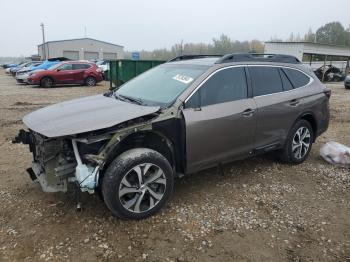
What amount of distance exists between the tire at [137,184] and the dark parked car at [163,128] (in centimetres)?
1

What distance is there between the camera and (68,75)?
63.9ft

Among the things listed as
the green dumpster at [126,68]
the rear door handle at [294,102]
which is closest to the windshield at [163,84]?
the rear door handle at [294,102]

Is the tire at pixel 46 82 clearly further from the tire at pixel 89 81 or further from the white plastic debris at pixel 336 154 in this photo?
the white plastic debris at pixel 336 154

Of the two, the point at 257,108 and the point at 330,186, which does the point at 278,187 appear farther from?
the point at 257,108

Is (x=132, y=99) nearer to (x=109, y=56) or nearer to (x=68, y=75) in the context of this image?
Result: (x=68, y=75)

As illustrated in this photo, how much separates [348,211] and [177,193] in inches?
80.5

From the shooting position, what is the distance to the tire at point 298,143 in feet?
17.6

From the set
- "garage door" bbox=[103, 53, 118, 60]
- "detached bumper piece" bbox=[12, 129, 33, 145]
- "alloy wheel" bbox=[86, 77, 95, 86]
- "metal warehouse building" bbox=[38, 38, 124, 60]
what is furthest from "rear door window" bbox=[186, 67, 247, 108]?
"garage door" bbox=[103, 53, 118, 60]

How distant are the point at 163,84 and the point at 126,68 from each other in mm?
12143

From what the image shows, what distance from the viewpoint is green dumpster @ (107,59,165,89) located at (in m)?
15.3

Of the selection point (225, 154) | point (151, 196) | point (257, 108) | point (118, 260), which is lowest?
point (118, 260)

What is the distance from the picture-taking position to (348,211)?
4.14 meters

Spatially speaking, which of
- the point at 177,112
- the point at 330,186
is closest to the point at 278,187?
the point at 330,186

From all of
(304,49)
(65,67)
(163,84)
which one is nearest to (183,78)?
(163,84)
